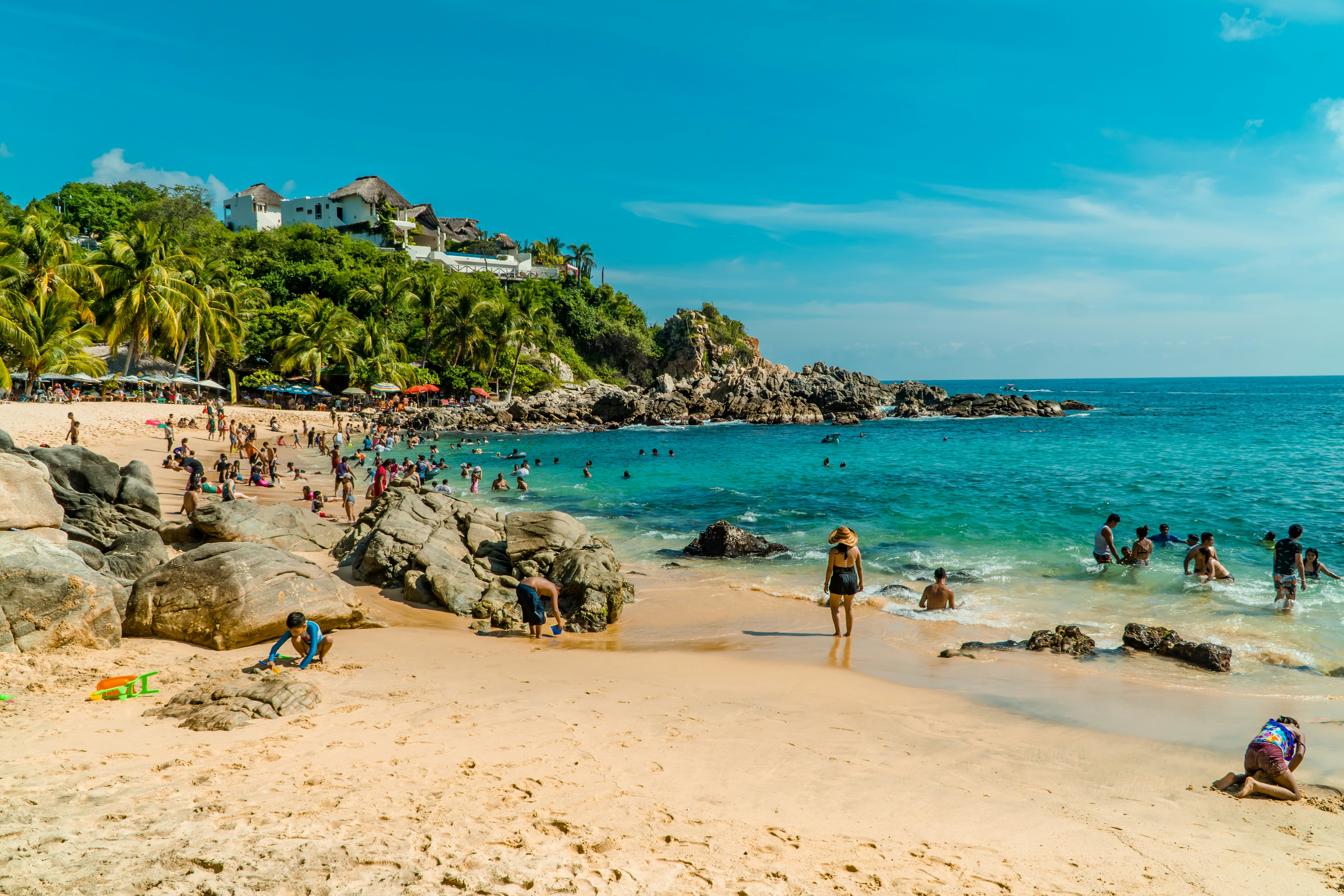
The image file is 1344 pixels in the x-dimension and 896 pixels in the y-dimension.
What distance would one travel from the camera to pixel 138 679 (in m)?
6.99

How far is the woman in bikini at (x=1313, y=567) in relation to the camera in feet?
42.1

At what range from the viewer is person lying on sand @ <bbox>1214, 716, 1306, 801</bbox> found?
5770mm

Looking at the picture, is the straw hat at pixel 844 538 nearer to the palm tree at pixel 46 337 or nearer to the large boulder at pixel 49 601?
the large boulder at pixel 49 601

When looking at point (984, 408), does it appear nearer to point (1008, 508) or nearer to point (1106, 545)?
point (1008, 508)

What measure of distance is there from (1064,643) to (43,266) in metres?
55.5

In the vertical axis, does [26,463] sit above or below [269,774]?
above

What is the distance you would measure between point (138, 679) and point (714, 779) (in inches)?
234

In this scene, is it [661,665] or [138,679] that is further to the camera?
[661,665]

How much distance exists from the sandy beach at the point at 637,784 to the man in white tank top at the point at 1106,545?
680cm

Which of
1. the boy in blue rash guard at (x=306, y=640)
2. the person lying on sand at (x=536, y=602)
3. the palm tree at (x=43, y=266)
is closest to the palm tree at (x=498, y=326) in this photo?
the palm tree at (x=43, y=266)

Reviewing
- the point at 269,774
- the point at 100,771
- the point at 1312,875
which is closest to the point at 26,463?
the point at 100,771

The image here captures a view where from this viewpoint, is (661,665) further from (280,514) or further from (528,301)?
(528,301)

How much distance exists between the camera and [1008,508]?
22.6m

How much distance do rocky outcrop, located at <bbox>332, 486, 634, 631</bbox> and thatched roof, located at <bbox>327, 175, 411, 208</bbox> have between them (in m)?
76.4
